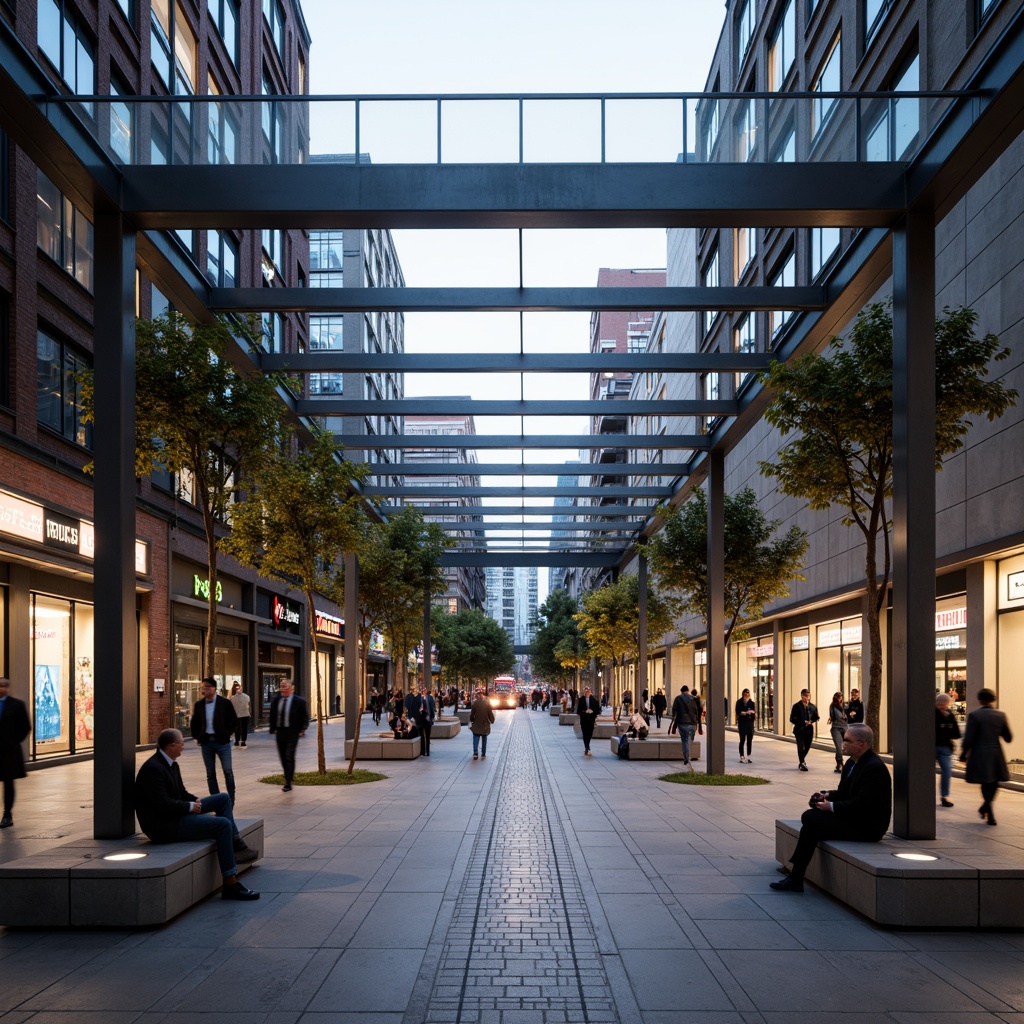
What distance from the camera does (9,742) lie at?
1284cm

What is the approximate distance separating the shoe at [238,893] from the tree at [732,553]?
15048 millimetres

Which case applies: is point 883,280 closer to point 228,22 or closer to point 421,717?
point 421,717

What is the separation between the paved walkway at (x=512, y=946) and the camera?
600cm

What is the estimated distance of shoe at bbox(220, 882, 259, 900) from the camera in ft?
28.3

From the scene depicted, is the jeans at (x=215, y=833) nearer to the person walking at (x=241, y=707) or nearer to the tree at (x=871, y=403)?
the tree at (x=871, y=403)

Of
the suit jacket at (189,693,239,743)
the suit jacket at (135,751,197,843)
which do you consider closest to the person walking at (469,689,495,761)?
the suit jacket at (189,693,239,743)

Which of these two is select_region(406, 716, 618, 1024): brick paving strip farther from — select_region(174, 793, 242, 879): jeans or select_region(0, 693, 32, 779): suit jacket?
select_region(0, 693, 32, 779): suit jacket

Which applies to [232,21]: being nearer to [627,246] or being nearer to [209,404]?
[209,404]

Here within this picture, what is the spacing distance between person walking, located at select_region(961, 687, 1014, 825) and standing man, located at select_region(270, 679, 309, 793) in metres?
9.38

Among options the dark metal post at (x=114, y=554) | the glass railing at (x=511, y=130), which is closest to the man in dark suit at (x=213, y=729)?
the dark metal post at (x=114, y=554)

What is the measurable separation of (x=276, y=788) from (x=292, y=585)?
379 centimetres

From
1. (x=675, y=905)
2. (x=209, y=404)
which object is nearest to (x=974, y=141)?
(x=675, y=905)

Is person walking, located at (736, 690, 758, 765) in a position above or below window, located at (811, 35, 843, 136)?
below

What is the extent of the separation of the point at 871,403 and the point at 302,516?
980 cm
